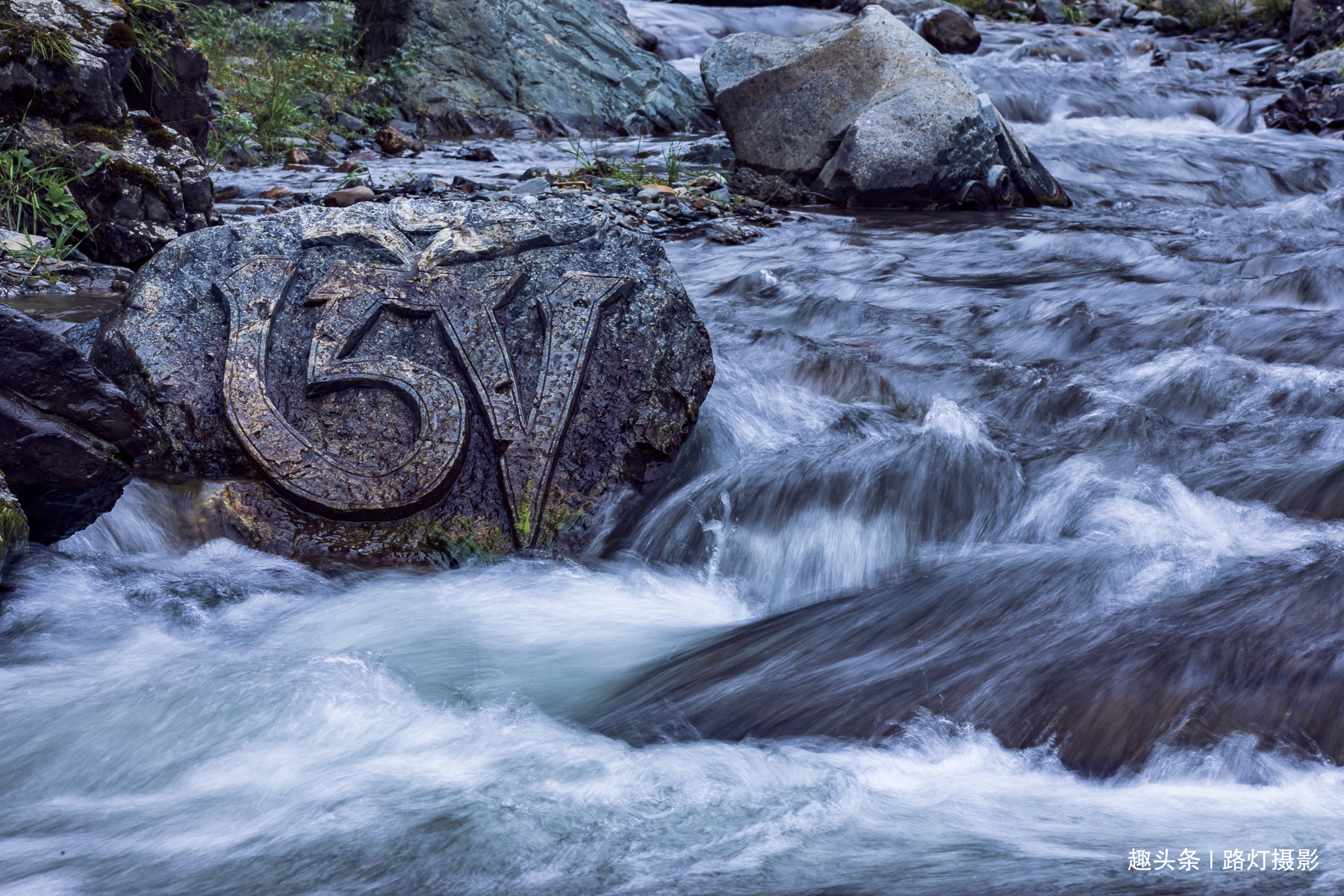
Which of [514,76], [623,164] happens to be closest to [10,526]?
[623,164]

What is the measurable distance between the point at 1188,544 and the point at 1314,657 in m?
0.78

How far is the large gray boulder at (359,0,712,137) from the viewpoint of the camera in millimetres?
11250

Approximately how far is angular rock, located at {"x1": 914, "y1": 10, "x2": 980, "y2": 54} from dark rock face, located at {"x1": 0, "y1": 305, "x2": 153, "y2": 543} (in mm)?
A: 13929

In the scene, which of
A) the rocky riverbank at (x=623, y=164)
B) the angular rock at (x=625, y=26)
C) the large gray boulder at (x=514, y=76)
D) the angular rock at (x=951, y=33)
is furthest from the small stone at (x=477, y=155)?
the angular rock at (x=951, y=33)

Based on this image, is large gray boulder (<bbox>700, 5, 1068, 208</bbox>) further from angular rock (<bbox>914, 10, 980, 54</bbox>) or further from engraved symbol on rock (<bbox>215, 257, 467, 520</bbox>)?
angular rock (<bbox>914, 10, 980, 54</bbox>)

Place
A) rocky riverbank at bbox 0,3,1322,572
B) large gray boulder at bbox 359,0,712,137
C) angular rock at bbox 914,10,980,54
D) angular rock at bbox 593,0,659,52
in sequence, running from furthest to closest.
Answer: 1. angular rock at bbox 914,10,980,54
2. angular rock at bbox 593,0,659,52
3. large gray boulder at bbox 359,0,712,137
4. rocky riverbank at bbox 0,3,1322,572

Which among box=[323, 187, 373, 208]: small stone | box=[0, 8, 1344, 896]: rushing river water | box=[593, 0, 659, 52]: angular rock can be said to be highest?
box=[593, 0, 659, 52]: angular rock

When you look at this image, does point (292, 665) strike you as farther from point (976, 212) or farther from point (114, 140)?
point (976, 212)

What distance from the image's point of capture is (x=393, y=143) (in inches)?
384

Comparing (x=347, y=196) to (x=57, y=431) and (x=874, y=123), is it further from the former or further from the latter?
(x=57, y=431)

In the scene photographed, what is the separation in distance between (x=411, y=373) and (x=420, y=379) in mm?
39

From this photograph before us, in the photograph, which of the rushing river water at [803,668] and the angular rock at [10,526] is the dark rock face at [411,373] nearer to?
the rushing river water at [803,668]

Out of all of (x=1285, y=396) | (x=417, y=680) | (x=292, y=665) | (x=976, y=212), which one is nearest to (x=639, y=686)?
(x=417, y=680)

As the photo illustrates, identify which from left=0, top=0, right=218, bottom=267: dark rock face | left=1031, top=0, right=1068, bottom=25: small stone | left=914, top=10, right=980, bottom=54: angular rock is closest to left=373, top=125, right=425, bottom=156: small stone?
left=0, top=0, right=218, bottom=267: dark rock face
